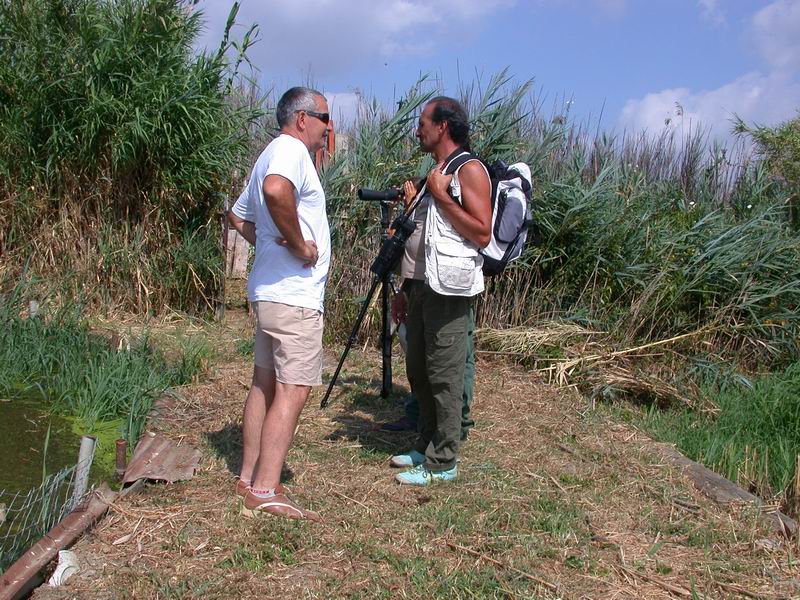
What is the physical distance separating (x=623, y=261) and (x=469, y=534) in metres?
3.67

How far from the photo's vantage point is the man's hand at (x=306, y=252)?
323 centimetres

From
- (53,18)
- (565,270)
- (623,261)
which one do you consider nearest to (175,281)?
(53,18)

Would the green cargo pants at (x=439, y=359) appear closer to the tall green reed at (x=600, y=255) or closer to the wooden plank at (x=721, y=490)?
the wooden plank at (x=721, y=490)

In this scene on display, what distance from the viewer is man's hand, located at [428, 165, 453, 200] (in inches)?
142

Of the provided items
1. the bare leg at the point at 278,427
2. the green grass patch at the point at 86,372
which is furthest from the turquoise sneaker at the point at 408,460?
the green grass patch at the point at 86,372

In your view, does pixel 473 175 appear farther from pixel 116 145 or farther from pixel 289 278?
pixel 116 145

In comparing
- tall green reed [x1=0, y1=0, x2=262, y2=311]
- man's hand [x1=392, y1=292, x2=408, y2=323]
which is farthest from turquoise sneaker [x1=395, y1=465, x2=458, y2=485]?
tall green reed [x1=0, y1=0, x2=262, y2=311]

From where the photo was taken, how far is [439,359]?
3703 mm

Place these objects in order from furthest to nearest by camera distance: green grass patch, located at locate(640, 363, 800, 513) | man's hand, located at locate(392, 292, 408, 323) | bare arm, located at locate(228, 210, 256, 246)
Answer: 1. green grass patch, located at locate(640, 363, 800, 513)
2. man's hand, located at locate(392, 292, 408, 323)
3. bare arm, located at locate(228, 210, 256, 246)

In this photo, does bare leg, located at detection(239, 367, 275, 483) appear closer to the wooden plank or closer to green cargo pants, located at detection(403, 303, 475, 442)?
green cargo pants, located at detection(403, 303, 475, 442)

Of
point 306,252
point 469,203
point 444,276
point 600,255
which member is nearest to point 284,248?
point 306,252

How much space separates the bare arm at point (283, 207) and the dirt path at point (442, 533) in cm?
120

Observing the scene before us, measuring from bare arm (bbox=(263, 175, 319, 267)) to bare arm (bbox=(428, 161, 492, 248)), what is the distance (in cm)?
75

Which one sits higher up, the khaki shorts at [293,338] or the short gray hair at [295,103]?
the short gray hair at [295,103]
